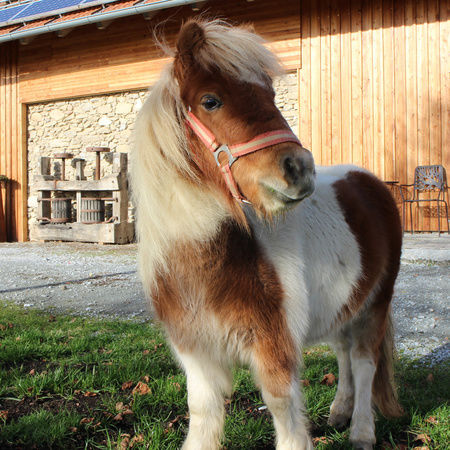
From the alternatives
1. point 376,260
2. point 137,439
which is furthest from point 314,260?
point 137,439

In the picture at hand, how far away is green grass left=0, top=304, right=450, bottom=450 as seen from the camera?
2.25 metres

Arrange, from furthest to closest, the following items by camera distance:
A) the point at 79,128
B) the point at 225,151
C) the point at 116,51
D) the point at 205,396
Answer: the point at 79,128 → the point at 116,51 → the point at 205,396 → the point at 225,151

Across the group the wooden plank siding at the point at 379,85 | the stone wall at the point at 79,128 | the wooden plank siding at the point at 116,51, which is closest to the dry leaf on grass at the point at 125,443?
the wooden plank siding at the point at 379,85

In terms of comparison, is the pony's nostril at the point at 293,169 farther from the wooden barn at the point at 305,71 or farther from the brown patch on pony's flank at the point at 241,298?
the wooden barn at the point at 305,71

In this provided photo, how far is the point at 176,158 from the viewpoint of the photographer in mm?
1699

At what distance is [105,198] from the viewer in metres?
10.6

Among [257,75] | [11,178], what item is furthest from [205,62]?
[11,178]

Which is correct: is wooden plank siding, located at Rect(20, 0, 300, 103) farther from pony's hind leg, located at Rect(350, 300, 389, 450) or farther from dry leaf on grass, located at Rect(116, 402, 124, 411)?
dry leaf on grass, located at Rect(116, 402, 124, 411)

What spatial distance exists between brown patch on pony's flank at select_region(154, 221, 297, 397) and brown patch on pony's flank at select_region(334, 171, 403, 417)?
61 cm

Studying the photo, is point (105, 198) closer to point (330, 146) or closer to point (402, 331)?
point (330, 146)

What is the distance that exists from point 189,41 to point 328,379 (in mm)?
2302

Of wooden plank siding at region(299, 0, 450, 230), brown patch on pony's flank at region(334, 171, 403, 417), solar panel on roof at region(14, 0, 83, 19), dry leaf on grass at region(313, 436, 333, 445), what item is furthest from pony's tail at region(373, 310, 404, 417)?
solar panel on roof at region(14, 0, 83, 19)

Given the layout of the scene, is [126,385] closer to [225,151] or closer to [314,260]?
[314,260]

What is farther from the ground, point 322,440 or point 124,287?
point 124,287
